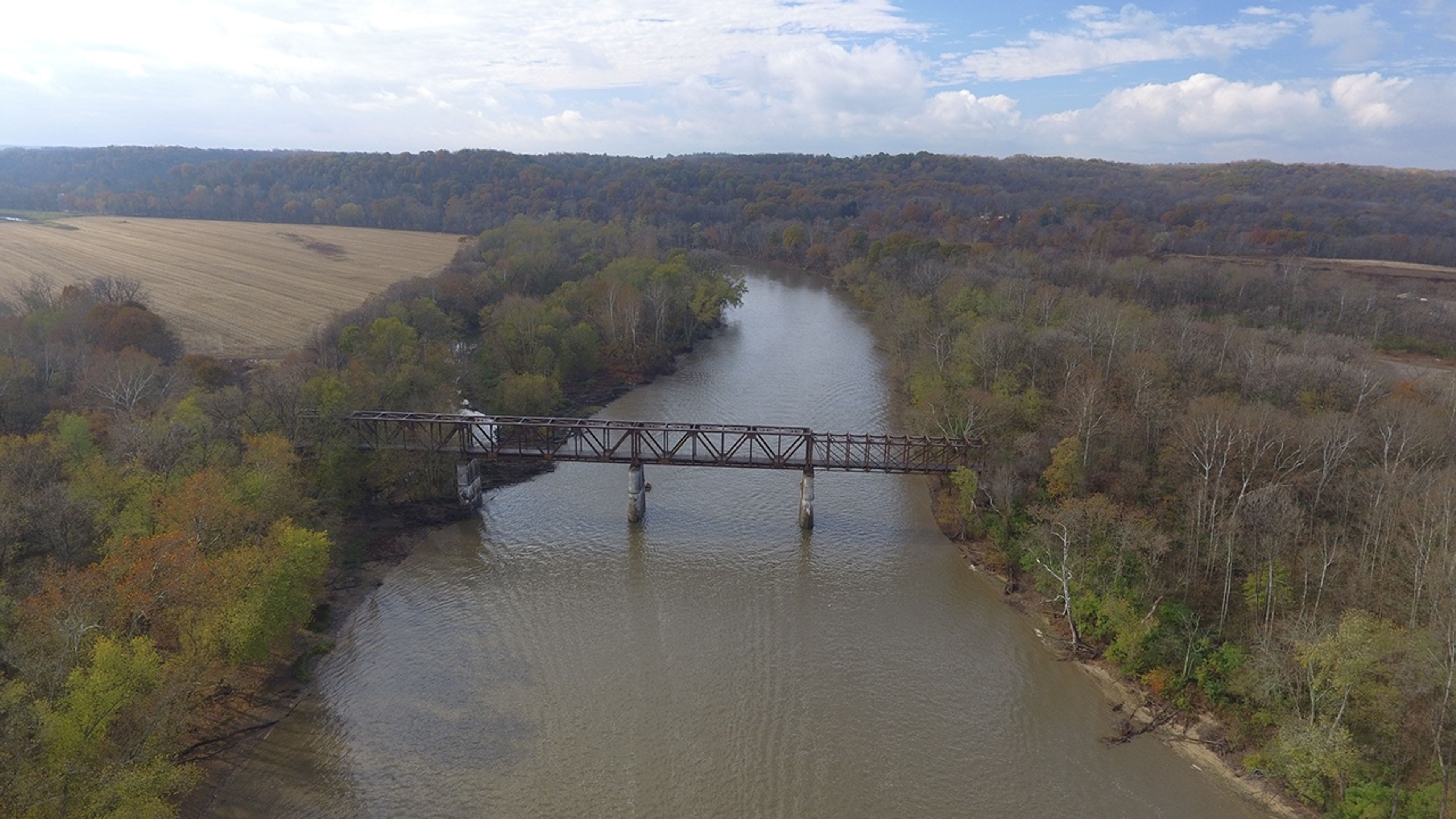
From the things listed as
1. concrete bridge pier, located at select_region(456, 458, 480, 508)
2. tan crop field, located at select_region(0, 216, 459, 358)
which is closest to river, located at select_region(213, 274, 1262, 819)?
concrete bridge pier, located at select_region(456, 458, 480, 508)

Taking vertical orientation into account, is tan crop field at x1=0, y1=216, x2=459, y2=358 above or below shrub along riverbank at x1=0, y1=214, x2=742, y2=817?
above

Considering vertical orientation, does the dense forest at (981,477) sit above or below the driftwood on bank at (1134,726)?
above

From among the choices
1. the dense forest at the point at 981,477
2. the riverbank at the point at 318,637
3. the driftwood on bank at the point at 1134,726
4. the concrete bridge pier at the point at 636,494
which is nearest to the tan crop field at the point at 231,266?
the dense forest at the point at 981,477

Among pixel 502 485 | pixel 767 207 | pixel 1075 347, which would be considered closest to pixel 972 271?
pixel 1075 347

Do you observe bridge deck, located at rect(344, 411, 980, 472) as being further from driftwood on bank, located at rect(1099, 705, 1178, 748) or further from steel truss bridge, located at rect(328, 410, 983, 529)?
driftwood on bank, located at rect(1099, 705, 1178, 748)

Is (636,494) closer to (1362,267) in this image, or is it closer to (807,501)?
(807,501)

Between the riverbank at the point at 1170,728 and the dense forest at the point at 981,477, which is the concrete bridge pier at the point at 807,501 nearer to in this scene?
the dense forest at the point at 981,477

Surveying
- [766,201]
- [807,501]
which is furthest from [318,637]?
[766,201]
